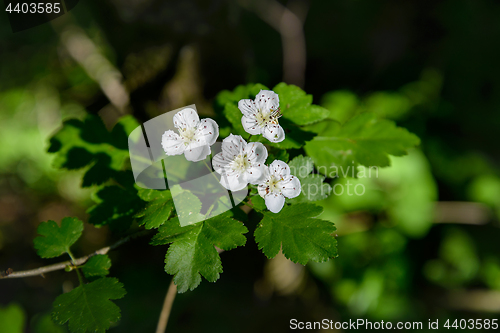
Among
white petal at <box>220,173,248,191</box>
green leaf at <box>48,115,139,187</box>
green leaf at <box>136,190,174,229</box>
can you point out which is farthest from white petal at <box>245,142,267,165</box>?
green leaf at <box>48,115,139,187</box>

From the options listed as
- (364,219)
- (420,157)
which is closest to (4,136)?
(364,219)

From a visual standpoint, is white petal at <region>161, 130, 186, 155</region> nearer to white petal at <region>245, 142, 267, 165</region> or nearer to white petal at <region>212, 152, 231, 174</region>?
white petal at <region>212, 152, 231, 174</region>

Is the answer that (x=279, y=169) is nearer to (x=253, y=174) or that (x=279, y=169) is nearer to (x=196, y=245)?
(x=253, y=174)

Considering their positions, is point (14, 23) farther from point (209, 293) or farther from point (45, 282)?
A: point (209, 293)

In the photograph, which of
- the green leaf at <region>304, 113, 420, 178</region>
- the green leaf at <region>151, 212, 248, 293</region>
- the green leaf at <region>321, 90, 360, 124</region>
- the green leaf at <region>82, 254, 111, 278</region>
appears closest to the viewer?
the green leaf at <region>151, 212, 248, 293</region>

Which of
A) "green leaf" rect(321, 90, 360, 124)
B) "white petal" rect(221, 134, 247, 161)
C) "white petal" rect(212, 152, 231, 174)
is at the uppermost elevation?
"white petal" rect(221, 134, 247, 161)
